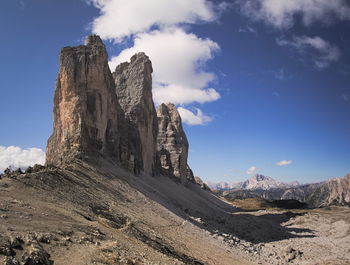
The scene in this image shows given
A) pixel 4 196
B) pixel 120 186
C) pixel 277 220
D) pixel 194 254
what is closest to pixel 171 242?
pixel 194 254

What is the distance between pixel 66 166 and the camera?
103ft

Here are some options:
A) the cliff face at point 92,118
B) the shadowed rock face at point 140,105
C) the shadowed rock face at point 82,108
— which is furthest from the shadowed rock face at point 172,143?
the shadowed rock face at point 82,108

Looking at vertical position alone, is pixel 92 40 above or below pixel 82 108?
above

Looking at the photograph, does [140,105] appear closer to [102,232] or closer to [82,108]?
[82,108]

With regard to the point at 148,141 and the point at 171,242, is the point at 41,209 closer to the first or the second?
the point at 171,242

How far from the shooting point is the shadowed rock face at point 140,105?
6228cm

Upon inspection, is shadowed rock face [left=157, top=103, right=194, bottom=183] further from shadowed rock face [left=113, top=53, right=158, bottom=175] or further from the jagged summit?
the jagged summit

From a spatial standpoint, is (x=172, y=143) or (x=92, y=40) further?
(x=172, y=143)

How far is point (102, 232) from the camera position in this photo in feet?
53.3

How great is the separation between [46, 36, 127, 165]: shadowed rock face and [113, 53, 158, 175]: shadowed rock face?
1356cm

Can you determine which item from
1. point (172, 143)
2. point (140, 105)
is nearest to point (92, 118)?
point (140, 105)

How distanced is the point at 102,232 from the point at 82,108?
2665 cm

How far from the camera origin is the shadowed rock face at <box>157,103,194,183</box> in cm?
8546

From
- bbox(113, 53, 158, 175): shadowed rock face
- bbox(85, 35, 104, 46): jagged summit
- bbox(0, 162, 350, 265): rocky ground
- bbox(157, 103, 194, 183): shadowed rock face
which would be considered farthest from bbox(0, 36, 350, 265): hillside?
bbox(157, 103, 194, 183): shadowed rock face
